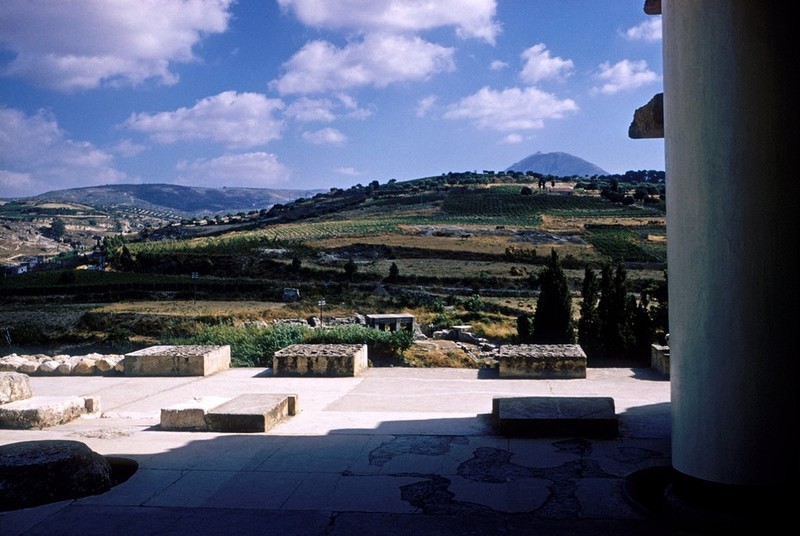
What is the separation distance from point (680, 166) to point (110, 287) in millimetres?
62111

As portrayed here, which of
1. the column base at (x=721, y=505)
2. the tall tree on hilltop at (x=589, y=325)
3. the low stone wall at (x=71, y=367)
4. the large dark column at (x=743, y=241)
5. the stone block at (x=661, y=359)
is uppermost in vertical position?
the large dark column at (x=743, y=241)

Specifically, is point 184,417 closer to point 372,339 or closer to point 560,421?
point 560,421

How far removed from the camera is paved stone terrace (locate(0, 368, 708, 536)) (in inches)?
202

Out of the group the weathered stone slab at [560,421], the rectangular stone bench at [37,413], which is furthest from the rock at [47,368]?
the weathered stone slab at [560,421]

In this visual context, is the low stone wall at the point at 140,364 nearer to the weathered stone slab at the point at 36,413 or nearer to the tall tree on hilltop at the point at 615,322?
the weathered stone slab at the point at 36,413

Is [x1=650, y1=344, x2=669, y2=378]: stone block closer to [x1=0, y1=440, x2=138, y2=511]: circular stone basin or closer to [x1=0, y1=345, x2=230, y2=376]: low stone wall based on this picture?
[x1=0, y1=345, x2=230, y2=376]: low stone wall

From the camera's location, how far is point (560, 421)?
7.72 m

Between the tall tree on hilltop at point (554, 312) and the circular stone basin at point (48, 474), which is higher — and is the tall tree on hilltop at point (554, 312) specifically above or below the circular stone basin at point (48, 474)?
below

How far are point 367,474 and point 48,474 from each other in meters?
2.68

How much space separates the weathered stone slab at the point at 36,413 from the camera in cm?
873

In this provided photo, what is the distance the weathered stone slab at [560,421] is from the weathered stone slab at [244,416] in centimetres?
275

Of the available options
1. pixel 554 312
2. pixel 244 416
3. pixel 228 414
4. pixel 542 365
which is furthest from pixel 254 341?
pixel 554 312

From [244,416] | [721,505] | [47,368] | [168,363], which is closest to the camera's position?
[721,505]

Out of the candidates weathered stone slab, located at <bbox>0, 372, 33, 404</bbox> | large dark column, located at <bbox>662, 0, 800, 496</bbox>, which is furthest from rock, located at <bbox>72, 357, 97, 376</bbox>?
large dark column, located at <bbox>662, 0, 800, 496</bbox>
